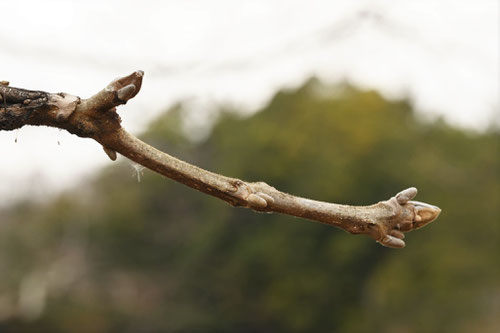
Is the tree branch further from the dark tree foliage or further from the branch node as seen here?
the dark tree foliage

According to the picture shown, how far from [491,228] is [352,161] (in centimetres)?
618

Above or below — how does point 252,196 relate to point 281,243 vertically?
below

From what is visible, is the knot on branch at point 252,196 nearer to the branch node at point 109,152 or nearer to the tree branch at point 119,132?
the tree branch at point 119,132

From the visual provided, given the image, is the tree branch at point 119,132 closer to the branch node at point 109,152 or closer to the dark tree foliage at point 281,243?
the branch node at point 109,152

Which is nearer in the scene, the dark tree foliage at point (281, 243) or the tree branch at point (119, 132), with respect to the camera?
the tree branch at point (119, 132)

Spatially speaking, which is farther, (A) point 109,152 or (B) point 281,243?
(B) point 281,243

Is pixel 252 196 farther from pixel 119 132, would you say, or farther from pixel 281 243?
pixel 281 243

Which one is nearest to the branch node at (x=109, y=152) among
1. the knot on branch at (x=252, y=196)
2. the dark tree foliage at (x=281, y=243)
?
the knot on branch at (x=252, y=196)

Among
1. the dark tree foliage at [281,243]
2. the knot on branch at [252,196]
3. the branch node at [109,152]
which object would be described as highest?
the dark tree foliage at [281,243]

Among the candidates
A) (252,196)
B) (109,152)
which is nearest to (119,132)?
(109,152)

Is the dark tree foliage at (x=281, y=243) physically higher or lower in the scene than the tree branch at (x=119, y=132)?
higher

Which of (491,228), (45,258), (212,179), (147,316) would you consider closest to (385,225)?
(212,179)

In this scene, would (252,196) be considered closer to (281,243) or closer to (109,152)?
(109,152)

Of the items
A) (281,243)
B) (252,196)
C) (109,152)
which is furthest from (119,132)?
(281,243)
